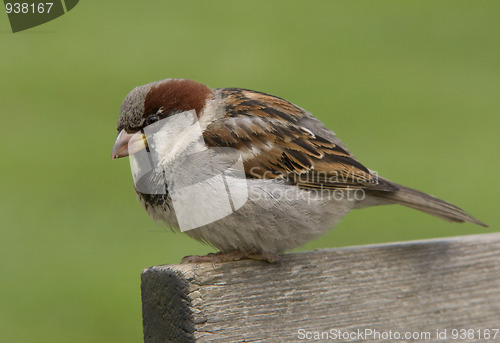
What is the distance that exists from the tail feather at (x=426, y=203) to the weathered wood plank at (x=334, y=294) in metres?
0.48

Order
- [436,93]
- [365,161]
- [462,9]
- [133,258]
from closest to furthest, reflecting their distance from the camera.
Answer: [133,258], [365,161], [436,93], [462,9]

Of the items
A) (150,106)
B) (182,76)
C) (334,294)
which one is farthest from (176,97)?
(182,76)

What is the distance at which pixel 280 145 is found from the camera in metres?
2.52

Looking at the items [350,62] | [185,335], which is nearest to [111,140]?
[350,62]

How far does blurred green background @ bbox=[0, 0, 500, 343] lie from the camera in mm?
3744

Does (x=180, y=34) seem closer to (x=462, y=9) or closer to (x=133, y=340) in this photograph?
(x=462, y=9)

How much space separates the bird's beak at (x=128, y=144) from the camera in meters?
2.22

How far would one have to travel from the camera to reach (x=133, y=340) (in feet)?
11.3

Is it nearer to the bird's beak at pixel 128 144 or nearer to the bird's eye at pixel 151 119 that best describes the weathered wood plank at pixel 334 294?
the bird's beak at pixel 128 144

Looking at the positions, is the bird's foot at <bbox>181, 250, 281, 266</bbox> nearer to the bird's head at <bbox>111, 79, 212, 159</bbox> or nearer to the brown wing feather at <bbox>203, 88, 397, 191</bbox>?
the brown wing feather at <bbox>203, 88, 397, 191</bbox>

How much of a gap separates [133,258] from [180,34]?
2.50 meters

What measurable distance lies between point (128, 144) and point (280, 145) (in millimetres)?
506

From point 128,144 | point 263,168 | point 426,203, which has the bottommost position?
point 426,203

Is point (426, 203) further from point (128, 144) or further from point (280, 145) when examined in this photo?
point (128, 144)
